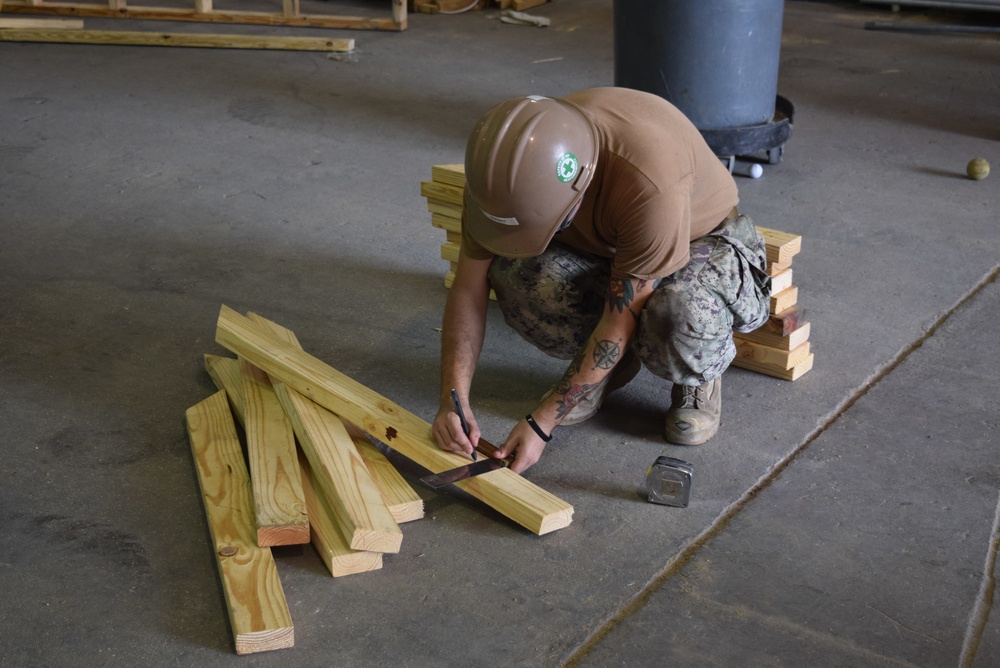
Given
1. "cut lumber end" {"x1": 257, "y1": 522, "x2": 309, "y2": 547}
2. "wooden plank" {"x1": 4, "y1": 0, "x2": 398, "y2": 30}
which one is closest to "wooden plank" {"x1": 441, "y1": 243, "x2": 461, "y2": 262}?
"cut lumber end" {"x1": 257, "y1": 522, "x2": 309, "y2": 547}

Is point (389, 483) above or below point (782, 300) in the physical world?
below

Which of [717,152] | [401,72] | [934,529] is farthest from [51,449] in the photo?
[401,72]

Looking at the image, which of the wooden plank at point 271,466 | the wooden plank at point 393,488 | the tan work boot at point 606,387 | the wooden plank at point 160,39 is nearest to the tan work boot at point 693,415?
the tan work boot at point 606,387

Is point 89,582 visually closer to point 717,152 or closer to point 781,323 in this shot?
point 781,323

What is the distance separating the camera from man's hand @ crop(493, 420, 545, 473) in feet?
9.30

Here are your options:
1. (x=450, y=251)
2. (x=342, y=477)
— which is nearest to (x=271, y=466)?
(x=342, y=477)

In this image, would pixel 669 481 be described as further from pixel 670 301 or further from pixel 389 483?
pixel 389 483

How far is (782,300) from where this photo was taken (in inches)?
134

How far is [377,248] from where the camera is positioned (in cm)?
461

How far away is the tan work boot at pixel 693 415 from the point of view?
3125 millimetres

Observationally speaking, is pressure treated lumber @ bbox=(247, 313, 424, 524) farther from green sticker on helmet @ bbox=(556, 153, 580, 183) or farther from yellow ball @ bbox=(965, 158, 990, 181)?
yellow ball @ bbox=(965, 158, 990, 181)

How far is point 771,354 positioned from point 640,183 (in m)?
1.17

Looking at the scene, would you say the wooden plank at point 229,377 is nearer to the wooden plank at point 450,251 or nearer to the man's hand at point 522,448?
the man's hand at point 522,448

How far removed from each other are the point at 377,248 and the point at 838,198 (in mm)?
2388
